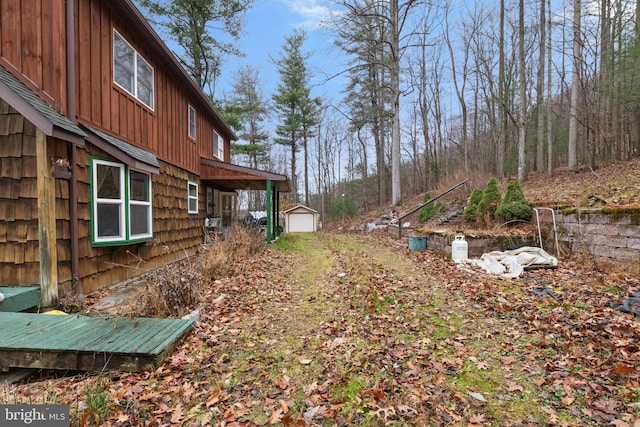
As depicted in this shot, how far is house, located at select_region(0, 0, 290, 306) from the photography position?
157 inches

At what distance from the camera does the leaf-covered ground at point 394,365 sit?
7.24 feet

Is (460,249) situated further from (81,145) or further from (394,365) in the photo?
(81,145)

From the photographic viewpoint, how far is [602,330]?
3.21m

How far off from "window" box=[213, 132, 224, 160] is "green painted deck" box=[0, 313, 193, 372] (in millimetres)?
9692

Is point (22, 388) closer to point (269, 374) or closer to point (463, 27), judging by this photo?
point (269, 374)

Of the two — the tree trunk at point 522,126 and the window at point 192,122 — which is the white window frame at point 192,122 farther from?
the tree trunk at point 522,126

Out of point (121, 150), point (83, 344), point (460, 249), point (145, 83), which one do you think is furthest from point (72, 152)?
point (460, 249)

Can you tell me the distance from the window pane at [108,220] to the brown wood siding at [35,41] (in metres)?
1.67

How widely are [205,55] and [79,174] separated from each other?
1286 cm

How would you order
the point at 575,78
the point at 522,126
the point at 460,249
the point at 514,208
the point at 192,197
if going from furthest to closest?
the point at 522,126 < the point at 575,78 < the point at 192,197 < the point at 514,208 < the point at 460,249

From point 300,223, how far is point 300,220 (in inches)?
8.5

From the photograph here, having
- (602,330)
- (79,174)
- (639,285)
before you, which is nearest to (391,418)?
(602,330)

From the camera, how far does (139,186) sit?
6.14 meters

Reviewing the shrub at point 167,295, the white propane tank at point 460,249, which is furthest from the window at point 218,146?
the white propane tank at point 460,249
